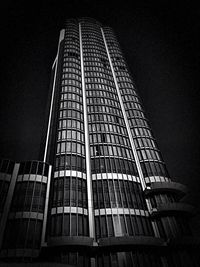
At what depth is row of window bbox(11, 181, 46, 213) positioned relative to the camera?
3306cm

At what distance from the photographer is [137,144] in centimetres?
4962

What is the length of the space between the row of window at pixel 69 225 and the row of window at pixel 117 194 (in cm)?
409

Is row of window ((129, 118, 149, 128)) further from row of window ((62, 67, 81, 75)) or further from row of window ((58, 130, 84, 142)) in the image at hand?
row of window ((62, 67, 81, 75))

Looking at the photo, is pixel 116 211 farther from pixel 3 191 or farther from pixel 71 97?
pixel 71 97

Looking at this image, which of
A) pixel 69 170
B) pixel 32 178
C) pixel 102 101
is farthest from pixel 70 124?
pixel 32 178

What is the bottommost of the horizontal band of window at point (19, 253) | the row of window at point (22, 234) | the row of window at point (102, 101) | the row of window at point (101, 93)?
the horizontal band of window at point (19, 253)

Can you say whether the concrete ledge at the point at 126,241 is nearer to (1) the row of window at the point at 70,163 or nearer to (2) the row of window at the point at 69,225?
(2) the row of window at the point at 69,225

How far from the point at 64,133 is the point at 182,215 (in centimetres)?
3045

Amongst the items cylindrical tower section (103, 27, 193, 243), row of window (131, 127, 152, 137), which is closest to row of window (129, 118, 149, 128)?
cylindrical tower section (103, 27, 193, 243)

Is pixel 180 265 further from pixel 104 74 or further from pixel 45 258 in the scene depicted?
pixel 104 74

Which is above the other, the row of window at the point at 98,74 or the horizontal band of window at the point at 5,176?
the row of window at the point at 98,74

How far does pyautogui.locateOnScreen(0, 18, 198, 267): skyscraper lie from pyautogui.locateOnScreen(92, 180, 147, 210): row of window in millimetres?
190

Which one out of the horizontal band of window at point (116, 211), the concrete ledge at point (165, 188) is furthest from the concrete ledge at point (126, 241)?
the concrete ledge at point (165, 188)

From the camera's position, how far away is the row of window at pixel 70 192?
1357 inches
